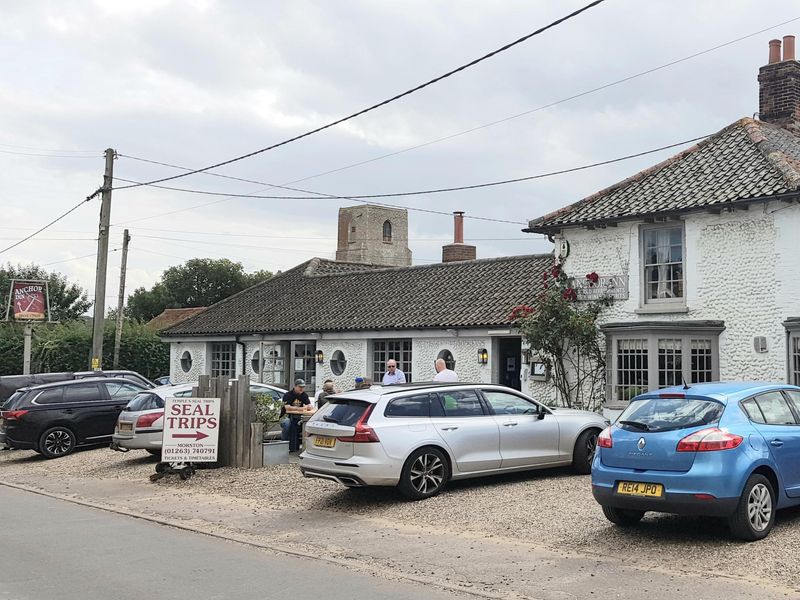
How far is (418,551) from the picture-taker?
9484 millimetres

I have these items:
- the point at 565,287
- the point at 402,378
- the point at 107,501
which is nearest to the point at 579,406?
the point at 565,287

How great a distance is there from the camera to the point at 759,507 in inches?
351

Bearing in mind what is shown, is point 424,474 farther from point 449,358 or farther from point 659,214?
point 449,358

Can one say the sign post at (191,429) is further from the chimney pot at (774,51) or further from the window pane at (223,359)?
the window pane at (223,359)

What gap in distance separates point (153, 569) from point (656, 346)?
11.8 metres

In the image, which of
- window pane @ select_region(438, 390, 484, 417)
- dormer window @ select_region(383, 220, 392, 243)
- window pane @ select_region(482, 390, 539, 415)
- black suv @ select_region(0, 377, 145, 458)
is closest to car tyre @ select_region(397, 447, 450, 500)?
window pane @ select_region(438, 390, 484, 417)

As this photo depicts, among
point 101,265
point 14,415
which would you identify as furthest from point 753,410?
point 101,265

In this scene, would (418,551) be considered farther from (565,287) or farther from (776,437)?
(565,287)

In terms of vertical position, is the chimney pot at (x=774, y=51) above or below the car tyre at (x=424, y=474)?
above

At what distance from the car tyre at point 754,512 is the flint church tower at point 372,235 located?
60929 millimetres

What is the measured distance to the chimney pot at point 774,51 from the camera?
2052cm

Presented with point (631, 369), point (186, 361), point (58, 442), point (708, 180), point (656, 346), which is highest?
point (708, 180)

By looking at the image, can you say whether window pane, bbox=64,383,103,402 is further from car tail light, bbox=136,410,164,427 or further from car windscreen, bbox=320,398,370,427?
car windscreen, bbox=320,398,370,427

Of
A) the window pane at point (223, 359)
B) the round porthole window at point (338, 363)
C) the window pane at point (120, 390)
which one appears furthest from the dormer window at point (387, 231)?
the window pane at point (120, 390)
